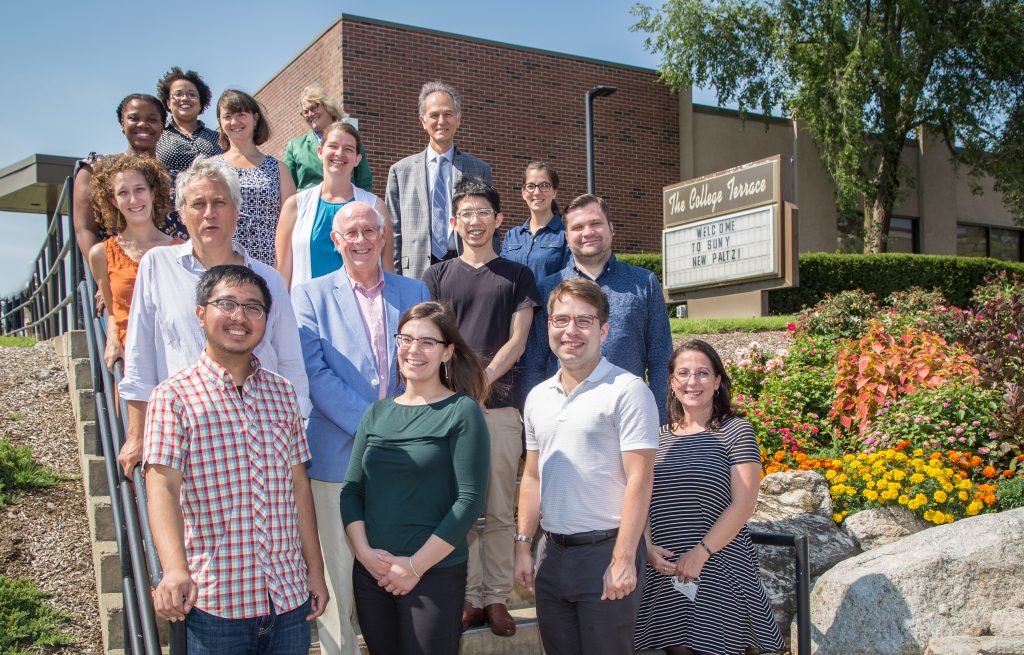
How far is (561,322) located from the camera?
3.22 m

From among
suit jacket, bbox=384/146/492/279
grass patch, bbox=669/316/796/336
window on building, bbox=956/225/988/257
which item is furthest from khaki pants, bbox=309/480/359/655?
window on building, bbox=956/225/988/257

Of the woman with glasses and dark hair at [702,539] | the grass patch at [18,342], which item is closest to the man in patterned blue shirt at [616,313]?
the woman with glasses and dark hair at [702,539]

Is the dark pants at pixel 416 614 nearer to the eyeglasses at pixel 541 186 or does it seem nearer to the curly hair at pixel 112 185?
the curly hair at pixel 112 185

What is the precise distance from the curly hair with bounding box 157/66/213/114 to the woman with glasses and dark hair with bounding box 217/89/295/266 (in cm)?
55

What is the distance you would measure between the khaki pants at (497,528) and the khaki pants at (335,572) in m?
0.69

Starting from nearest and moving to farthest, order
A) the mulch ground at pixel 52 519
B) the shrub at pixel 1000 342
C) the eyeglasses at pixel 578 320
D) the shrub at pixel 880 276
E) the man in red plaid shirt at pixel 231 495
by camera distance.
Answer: the man in red plaid shirt at pixel 231 495 < the eyeglasses at pixel 578 320 < the mulch ground at pixel 52 519 < the shrub at pixel 1000 342 < the shrub at pixel 880 276

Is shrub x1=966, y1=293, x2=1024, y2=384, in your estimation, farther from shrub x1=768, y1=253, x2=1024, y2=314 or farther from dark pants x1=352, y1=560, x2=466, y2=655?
shrub x1=768, y1=253, x2=1024, y2=314

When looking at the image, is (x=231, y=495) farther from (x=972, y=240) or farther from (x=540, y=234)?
(x=972, y=240)

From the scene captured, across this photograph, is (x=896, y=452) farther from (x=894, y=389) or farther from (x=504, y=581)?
(x=504, y=581)

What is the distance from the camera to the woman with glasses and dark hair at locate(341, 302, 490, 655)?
296cm

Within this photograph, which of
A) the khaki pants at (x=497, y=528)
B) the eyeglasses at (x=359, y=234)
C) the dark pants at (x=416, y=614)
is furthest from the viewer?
the khaki pants at (x=497, y=528)

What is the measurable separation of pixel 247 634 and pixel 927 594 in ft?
11.6

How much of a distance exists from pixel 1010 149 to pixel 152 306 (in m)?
21.3

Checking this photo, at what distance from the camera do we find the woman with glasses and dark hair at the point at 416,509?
9.70 feet
